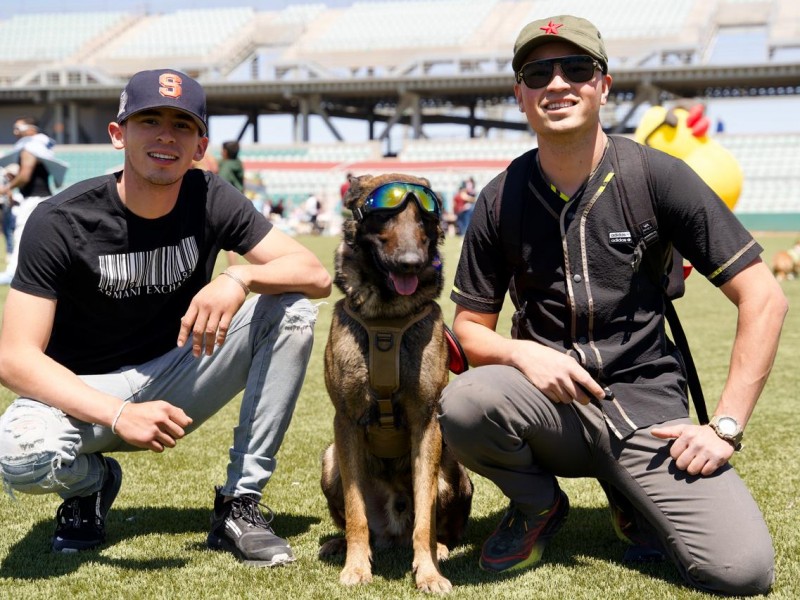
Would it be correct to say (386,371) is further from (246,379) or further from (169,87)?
(169,87)

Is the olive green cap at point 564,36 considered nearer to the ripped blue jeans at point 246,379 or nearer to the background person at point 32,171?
the ripped blue jeans at point 246,379

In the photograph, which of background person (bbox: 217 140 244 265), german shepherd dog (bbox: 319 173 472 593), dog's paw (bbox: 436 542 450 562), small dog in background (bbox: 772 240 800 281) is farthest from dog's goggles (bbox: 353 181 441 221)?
small dog in background (bbox: 772 240 800 281)

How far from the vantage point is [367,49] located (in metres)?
43.6

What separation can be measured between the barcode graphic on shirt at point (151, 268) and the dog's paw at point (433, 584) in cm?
134

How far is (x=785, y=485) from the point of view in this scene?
146 inches

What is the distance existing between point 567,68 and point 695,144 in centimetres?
604

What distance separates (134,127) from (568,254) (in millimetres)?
1519

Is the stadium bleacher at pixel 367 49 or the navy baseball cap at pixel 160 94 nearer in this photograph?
the navy baseball cap at pixel 160 94

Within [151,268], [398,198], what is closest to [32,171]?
[151,268]

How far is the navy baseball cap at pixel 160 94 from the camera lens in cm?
286

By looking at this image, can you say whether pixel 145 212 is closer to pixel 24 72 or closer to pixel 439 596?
pixel 439 596

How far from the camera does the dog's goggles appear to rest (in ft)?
9.70

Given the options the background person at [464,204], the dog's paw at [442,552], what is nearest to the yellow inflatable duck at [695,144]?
the dog's paw at [442,552]

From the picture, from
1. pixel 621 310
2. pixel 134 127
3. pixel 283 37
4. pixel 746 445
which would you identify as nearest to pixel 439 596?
pixel 621 310
